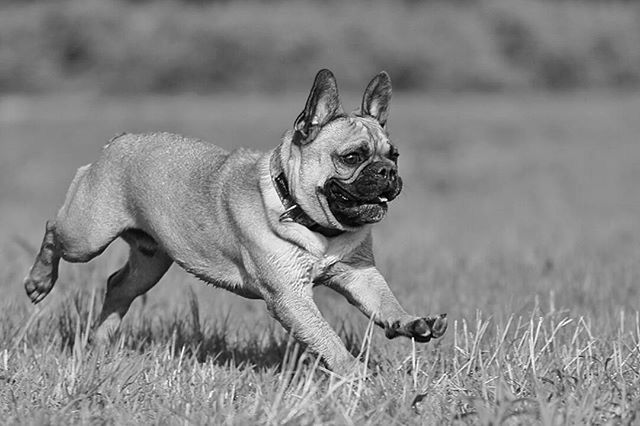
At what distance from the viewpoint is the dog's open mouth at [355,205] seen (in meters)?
4.30

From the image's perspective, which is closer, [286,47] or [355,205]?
[355,205]

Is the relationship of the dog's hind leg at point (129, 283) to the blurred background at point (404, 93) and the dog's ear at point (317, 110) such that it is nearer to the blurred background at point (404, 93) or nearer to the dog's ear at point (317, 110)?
the dog's ear at point (317, 110)

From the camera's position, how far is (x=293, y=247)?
443 centimetres

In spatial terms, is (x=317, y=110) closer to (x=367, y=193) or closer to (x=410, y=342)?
(x=367, y=193)

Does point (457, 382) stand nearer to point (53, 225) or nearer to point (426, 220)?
point (53, 225)

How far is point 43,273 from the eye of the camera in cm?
532

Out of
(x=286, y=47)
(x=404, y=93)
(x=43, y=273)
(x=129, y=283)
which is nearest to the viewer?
(x=43, y=273)

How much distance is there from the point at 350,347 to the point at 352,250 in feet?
2.46

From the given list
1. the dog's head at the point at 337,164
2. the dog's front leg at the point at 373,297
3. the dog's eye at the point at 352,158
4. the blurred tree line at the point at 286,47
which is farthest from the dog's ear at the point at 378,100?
the blurred tree line at the point at 286,47

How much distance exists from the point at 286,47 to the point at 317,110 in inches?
691

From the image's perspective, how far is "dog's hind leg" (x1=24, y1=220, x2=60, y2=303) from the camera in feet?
17.4

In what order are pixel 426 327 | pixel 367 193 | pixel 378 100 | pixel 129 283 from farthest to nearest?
1. pixel 129 283
2. pixel 378 100
3. pixel 367 193
4. pixel 426 327

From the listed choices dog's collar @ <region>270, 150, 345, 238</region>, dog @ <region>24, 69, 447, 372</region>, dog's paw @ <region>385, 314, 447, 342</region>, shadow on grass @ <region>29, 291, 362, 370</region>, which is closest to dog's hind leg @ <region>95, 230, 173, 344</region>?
shadow on grass @ <region>29, 291, 362, 370</region>

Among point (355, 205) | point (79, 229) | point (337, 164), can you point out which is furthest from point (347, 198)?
point (79, 229)
